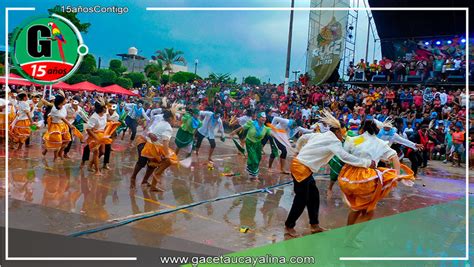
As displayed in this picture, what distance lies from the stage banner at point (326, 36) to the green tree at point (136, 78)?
31.1 feet

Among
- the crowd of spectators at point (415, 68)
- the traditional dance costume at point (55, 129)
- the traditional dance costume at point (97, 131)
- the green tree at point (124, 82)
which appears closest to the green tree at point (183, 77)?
the green tree at point (124, 82)

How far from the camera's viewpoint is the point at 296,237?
5457 mm

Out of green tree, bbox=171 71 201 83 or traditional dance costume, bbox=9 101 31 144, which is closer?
traditional dance costume, bbox=9 101 31 144

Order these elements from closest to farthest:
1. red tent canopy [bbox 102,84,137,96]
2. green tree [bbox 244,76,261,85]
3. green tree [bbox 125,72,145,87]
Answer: green tree [bbox 244,76,261,85] → red tent canopy [bbox 102,84,137,96] → green tree [bbox 125,72,145,87]

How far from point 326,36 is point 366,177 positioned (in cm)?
1280

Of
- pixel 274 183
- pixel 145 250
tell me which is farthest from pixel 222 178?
pixel 145 250

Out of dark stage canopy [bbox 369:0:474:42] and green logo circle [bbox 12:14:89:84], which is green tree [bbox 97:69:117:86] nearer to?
dark stage canopy [bbox 369:0:474:42]

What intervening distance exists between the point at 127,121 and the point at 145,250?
10118 millimetres

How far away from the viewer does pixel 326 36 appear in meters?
17.2

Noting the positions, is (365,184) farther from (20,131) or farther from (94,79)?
(94,79)

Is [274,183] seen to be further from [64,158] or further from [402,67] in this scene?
[402,67]

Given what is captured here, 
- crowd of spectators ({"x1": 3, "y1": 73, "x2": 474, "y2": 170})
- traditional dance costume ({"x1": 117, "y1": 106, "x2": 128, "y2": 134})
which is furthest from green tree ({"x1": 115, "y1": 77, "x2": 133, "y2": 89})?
traditional dance costume ({"x1": 117, "y1": 106, "x2": 128, "y2": 134})

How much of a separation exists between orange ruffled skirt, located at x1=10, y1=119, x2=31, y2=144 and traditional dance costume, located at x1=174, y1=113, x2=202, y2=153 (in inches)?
146

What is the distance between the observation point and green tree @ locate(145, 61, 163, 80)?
785 inches
